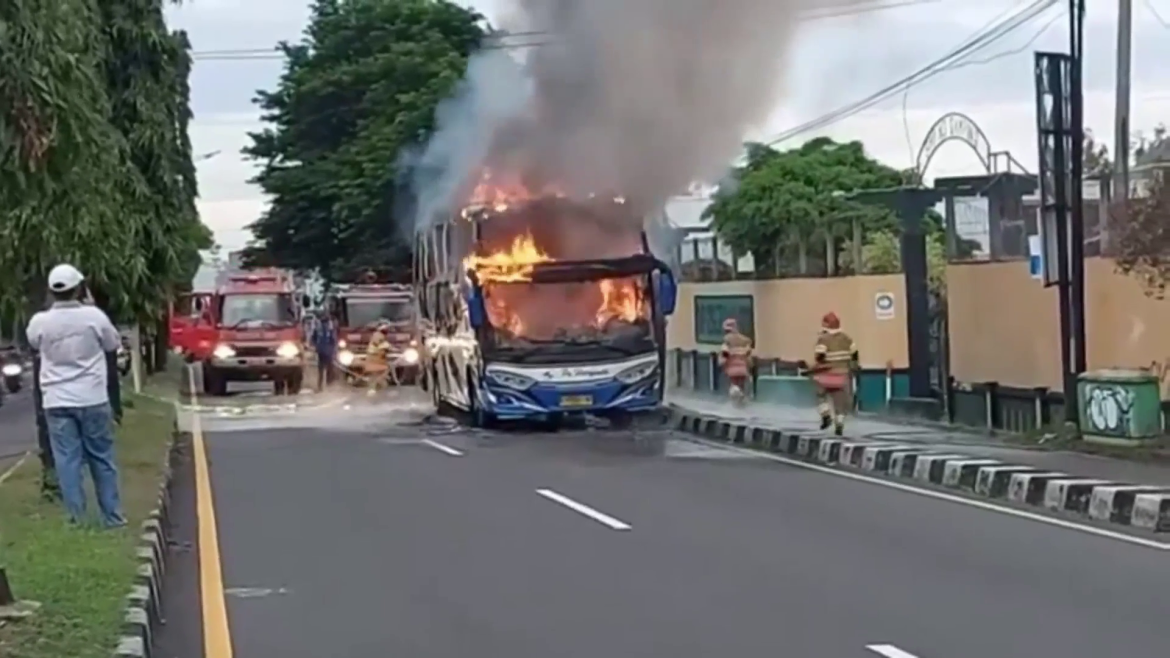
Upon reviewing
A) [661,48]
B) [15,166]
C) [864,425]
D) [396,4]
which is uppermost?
[396,4]

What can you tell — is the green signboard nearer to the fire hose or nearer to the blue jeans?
the fire hose

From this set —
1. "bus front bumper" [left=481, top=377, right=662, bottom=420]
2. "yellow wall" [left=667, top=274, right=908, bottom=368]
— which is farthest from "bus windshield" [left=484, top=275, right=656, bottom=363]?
"yellow wall" [left=667, top=274, right=908, bottom=368]

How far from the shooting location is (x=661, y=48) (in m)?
25.3

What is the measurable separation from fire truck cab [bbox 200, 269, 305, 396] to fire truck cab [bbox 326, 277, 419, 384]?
1.14 meters

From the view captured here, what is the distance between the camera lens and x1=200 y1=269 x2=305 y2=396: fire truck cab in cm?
4234

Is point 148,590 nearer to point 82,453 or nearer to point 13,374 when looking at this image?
point 82,453

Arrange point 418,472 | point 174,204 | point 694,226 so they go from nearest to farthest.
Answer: point 418,472, point 174,204, point 694,226

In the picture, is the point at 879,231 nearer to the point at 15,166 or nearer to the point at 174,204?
the point at 174,204

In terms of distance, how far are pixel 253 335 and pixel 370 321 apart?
3.52 meters

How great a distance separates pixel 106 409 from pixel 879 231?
31.5 metres

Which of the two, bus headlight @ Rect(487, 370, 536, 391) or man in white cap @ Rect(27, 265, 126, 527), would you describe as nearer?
man in white cap @ Rect(27, 265, 126, 527)

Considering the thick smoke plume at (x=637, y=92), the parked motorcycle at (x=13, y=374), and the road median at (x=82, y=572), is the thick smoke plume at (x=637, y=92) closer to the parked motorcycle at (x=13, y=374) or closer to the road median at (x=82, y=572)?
the road median at (x=82, y=572)

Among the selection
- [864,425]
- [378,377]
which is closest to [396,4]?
[378,377]

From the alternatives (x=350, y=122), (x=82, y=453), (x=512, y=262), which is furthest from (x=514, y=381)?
(x=350, y=122)
